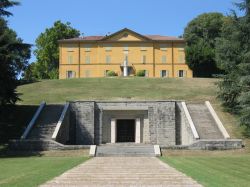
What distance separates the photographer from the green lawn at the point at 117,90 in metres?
37.2

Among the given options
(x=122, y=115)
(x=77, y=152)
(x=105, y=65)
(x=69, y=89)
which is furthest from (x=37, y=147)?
(x=105, y=65)

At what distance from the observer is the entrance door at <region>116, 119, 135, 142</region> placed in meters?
33.6

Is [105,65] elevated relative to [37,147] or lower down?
elevated

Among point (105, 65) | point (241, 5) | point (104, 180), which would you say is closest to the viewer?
point (104, 180)

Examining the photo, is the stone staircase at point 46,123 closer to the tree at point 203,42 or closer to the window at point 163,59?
the tree at point 203,42

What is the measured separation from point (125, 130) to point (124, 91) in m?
6.86

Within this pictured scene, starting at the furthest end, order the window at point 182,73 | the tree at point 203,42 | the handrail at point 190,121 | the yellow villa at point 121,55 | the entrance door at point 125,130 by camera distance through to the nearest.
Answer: the yellow villa at point 121,55 < the window at point 182,73 < the tree at point 203,42 < the entrance door at point 125,130 < the handrail at point 190,121

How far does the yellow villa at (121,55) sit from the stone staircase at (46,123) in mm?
37049

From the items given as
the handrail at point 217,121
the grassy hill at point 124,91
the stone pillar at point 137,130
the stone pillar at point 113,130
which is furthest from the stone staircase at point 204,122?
the stone pillar at point 113,130

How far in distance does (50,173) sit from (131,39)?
57239 mm

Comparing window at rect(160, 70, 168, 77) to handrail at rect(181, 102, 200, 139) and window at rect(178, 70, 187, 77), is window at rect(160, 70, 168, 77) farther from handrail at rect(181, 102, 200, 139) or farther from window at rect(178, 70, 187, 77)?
handrail at rect(181, 102, 200, 139)

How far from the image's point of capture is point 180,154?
78.4 feet

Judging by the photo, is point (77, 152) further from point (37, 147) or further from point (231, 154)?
point (231, 154)

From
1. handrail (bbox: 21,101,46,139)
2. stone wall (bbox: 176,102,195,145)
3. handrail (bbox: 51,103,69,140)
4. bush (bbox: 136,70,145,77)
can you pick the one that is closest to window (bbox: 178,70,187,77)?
bush (bbox: 136,70,145,77)
